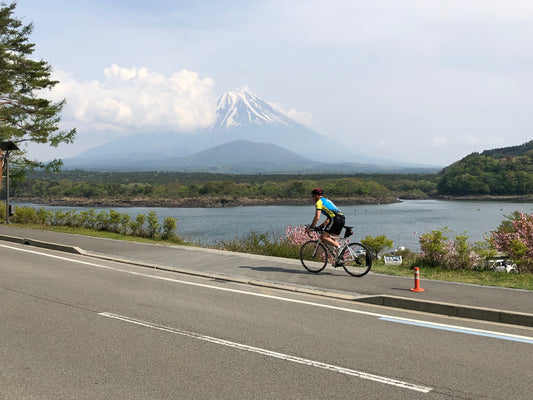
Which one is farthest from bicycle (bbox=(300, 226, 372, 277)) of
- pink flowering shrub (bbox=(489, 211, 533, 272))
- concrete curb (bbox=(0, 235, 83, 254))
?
concrete curb (bbox=(0, 235, 83, 254))

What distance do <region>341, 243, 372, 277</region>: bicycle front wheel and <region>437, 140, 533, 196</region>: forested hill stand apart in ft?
461

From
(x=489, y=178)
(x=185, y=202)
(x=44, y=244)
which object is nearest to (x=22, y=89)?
(x=44, y=244)

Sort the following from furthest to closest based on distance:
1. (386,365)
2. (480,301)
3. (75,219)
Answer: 1. (75,219)
2. (480,301)
3. (386,365)

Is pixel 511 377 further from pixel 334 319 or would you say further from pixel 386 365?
pixel 334 319

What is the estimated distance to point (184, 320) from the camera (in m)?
7.00

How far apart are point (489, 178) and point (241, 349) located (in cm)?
14925

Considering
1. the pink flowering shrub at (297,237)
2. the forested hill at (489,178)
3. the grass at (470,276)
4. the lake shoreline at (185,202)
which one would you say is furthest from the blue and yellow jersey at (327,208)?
the forested hill at (489,178)

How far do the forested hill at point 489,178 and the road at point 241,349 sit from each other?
5670 inches

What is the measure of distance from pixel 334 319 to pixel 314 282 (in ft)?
8.81

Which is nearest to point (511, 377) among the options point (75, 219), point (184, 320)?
point (184, 320)

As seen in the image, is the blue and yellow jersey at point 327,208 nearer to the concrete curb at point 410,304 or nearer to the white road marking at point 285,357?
the concrete curb at point 410,304

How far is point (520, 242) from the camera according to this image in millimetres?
11633

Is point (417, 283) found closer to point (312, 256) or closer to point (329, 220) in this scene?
point (329, 220)

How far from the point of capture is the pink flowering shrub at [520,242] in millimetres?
11508
